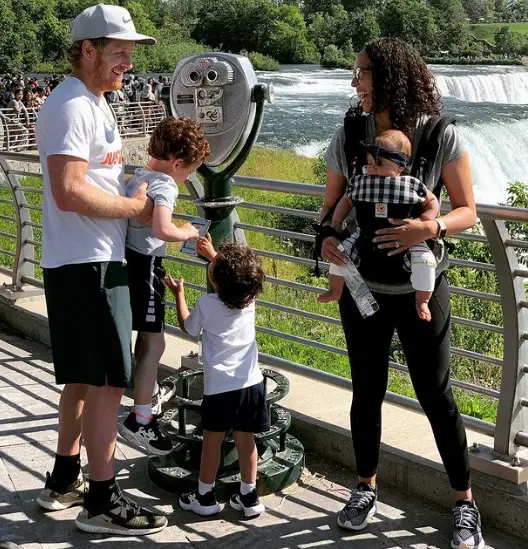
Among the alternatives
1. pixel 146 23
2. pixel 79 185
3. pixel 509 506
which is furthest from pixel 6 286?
pixel 146 23

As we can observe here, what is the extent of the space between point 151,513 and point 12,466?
0.89 m

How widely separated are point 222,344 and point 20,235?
3.22m

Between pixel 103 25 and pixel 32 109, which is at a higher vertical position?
pixel 103 25

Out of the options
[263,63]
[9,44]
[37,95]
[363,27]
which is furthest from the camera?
[9,44]

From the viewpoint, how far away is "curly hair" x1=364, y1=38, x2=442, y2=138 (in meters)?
2.93

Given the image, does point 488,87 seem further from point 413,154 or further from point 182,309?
point 413,154

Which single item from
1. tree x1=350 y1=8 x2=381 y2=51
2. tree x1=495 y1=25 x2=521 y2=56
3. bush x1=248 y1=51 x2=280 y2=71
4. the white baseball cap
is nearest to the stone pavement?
the white baseball cap

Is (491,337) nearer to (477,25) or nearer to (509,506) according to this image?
(509,506)

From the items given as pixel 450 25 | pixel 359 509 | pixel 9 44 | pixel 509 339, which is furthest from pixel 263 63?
pixel 359 509

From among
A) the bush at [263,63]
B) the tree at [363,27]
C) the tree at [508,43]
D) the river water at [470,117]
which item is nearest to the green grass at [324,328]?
the river water at [470,117]

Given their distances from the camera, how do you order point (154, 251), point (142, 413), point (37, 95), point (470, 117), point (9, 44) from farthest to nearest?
point (9, 44) → point (470, 117) → point (37, 95) → point (142, 413) → point (154, 251)

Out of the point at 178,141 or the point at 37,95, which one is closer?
the point at 178,141

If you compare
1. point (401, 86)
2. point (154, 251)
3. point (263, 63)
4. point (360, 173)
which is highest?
point (263, 63)

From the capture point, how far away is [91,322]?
3129 mm
